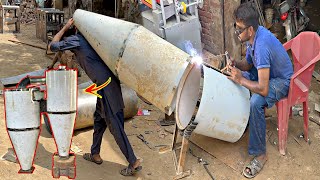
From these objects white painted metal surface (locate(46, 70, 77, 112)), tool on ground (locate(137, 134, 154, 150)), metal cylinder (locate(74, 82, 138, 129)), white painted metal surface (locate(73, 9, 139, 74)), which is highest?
white painted metal surface (locate(73, 9, 139, 74))

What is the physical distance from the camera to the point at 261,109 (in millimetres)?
4297

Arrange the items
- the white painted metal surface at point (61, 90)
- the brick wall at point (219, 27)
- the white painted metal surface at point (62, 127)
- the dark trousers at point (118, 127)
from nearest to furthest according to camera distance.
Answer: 1. the white painted metal surface at point (61, 90)
2. the white painted metal surface at point (62, 127)
3. the dark trousers at point (118, 127)
4. the brick wall at point (219, 27)

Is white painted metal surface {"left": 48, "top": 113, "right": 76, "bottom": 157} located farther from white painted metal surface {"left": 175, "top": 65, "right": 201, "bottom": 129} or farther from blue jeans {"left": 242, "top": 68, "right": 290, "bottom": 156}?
blue jeans {"left": 242, "top": 68, "right": 290, "bottom": 156}

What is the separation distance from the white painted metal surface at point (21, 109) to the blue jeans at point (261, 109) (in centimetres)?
213

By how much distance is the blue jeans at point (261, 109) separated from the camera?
4.29 metres

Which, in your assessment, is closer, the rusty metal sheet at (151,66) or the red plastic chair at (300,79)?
the rusty metal sheet at (151,66)

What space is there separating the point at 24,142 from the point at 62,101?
46cm

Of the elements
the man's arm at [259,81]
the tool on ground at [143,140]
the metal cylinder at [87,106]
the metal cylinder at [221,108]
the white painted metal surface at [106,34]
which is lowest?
the tool on ground at [143,140]

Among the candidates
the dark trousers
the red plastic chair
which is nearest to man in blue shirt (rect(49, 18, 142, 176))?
the dark trousers

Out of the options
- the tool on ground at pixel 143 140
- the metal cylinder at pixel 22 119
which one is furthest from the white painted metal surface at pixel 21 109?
the tool on ground at pixel 143 140

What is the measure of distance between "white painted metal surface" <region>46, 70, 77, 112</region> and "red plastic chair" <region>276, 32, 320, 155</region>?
2.22m

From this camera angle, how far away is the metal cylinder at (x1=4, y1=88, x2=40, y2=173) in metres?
3.19

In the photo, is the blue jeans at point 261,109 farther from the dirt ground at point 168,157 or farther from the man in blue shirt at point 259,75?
the dirt ground at point 168,157

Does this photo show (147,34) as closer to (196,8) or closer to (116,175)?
(116,175)
